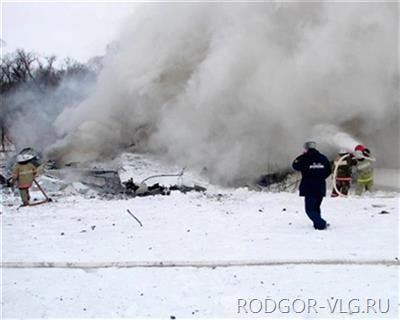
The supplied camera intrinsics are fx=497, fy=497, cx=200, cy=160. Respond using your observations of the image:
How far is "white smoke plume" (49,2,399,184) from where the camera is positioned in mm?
13406

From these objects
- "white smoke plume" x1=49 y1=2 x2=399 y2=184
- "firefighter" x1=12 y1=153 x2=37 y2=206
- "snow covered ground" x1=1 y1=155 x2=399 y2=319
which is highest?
"white smoke plume" x1=49 y1=2 x2=399 y2=184

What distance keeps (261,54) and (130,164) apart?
16.4 ft

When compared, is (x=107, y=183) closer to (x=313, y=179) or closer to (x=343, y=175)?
(x=343, y=175)

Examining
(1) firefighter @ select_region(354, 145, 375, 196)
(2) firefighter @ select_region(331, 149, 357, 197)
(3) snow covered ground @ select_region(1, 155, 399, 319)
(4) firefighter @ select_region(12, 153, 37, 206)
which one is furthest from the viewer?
(2) firefighter @ select_region(331, 149, 357, 197)

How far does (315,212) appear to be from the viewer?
6.53 m

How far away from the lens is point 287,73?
1396 centimetres

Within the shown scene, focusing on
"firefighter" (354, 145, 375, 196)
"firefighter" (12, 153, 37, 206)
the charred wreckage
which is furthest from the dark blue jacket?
"firefighter" (12, 153, 37, 206)

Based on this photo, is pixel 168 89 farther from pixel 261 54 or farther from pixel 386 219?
pixel 386 219

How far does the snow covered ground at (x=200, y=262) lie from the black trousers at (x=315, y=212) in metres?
0.11

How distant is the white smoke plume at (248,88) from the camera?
1341cm

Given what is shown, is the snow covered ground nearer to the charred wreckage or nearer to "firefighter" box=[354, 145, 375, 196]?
"firefighter" box=[354, 145, 375, 196]

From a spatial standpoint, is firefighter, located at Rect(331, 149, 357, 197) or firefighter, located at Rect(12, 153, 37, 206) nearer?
firefighter, located at Rect(12, 153, 37, 206)

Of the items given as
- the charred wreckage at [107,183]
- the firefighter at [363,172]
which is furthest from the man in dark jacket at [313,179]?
the charred wreckage at [107,183]

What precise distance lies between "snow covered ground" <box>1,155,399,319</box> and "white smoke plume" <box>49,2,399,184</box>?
5991 mm
